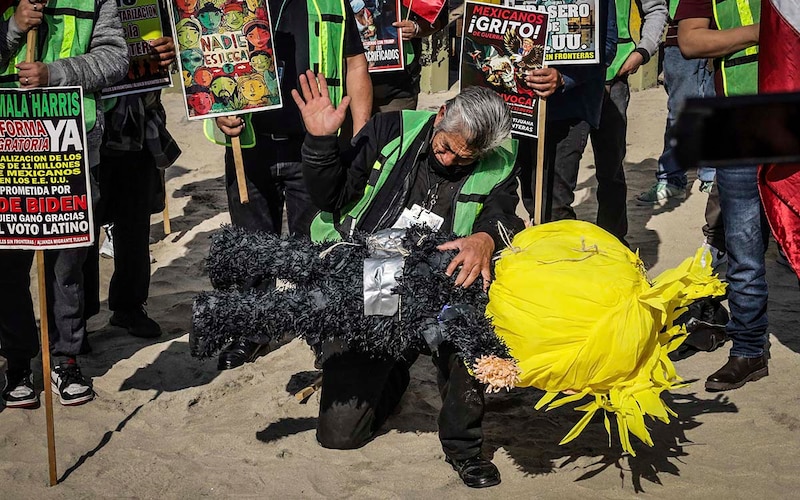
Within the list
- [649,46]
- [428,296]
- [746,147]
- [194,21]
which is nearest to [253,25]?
[194,21]

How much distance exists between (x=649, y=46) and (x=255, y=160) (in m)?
2.71

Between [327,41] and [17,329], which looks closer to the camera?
[17,329]

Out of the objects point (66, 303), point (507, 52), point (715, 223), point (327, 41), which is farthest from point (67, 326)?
point (715, 223)

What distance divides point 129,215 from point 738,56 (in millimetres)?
3253

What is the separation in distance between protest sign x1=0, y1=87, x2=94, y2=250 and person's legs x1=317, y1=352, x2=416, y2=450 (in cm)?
120

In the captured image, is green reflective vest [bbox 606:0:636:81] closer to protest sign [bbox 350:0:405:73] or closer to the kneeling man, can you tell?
protest sign [bbox 350:0:405:73]

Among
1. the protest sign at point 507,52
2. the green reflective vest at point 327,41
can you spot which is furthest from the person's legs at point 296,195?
the protest sign at point 507,52

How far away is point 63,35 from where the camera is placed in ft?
13.7

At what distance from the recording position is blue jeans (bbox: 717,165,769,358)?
14.2 ft

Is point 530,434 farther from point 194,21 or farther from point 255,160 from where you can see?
point 194,21

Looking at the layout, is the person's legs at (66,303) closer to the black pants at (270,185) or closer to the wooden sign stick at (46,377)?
the wooden sign stick at (46,377)

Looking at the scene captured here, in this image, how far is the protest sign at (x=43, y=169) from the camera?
12.4 ft

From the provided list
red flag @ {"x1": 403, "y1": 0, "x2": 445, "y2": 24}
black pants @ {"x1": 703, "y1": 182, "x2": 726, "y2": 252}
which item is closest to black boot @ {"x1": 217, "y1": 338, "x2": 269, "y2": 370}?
red flag @ {"x1": 403, "y1": 0, "x2": 445, "y2": 24}

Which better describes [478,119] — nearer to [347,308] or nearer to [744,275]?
[347,308]
